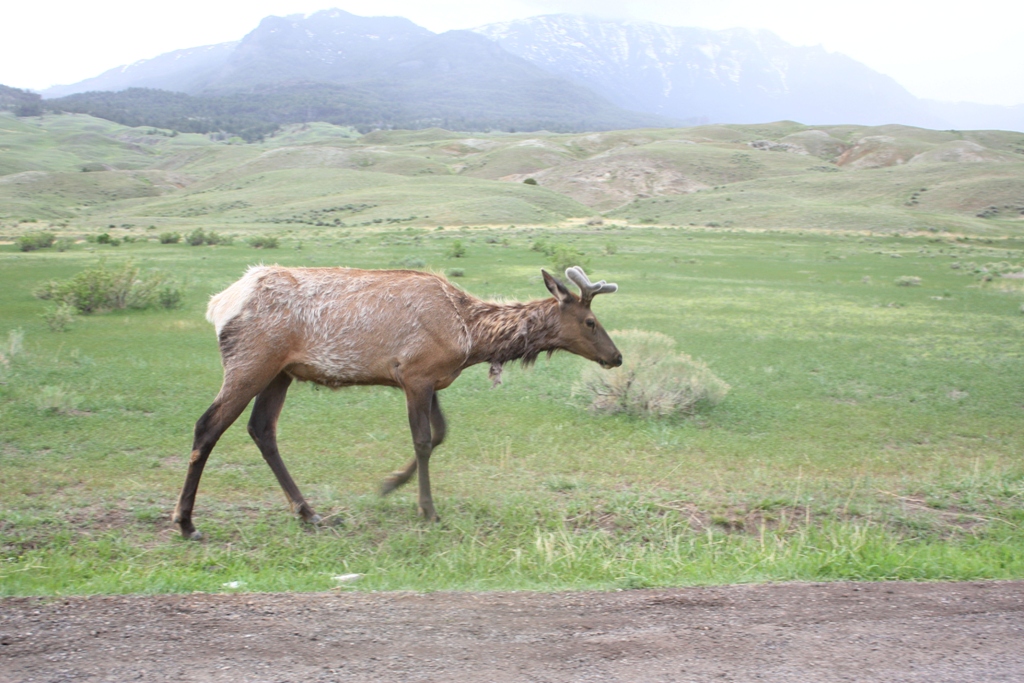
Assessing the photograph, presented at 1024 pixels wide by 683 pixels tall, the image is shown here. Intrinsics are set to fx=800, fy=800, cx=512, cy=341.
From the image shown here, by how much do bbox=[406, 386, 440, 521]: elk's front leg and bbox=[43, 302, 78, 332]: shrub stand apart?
13984 millimetres

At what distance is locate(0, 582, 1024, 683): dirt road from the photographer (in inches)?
162

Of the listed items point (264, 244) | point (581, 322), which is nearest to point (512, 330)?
point (581, 322)

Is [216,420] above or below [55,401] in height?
above

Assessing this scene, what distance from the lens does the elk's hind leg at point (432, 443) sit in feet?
24.7

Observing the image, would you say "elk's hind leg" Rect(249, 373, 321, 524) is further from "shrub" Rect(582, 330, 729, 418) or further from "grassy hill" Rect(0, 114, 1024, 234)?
"grassy hill" Rect(0, 114, 1024, 234)

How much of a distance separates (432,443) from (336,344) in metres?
1.31

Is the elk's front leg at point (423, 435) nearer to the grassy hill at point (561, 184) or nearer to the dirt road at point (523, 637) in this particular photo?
the dirt road at point (523, 637)

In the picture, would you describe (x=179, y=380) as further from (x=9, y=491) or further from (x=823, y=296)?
(x=823, y=296)

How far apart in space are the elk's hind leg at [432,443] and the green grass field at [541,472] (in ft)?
0.78

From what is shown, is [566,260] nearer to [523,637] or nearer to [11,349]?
[11,349]

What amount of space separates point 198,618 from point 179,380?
9.27 metres

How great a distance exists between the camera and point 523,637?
4.53m

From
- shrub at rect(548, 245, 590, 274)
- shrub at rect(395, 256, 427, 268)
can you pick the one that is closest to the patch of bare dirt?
shrub at rect(548, 245, 590, 274)

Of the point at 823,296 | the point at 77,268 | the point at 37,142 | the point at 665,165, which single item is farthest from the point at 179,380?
the point at 37,142
